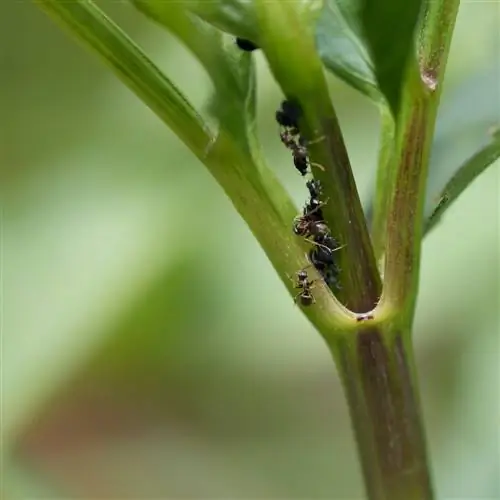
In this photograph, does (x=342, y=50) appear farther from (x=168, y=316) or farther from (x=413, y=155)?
(x=168, y=316)

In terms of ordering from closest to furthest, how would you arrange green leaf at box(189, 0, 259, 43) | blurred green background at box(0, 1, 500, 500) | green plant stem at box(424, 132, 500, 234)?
green leaf at box(189, 0, 259, 43)
green plant stem at box(424, 132, 500, 234)
blurred green background at box(0, 1, 500, 500)

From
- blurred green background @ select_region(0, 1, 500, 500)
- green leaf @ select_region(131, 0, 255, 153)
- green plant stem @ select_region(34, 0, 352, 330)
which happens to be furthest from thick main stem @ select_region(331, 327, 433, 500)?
blurred green background @ select_region(0, 1, 500, 500)

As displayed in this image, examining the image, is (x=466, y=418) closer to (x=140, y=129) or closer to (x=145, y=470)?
(x=145, y=470)

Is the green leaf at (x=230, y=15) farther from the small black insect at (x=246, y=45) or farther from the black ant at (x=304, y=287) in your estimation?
the black ant at (x=304, y=287)

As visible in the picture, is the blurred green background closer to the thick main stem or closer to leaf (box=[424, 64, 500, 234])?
leaf (box=[424, 64, 500, 234])

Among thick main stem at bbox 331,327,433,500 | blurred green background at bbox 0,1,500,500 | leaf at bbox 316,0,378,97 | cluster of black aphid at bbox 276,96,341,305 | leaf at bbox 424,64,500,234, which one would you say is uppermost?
leaf at bbox 316,0,378,97
